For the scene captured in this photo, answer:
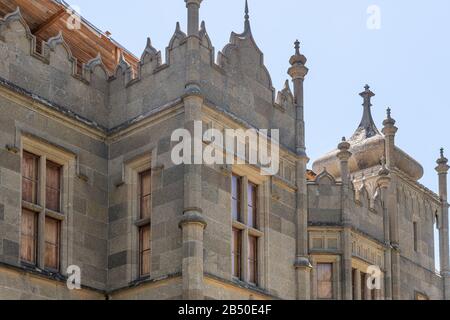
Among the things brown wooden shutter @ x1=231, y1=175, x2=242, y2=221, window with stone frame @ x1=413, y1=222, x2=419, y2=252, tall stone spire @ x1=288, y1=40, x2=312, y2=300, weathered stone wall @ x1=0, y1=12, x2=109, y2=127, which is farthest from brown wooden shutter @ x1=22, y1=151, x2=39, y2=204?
window with stone frame @ x1=413, y1=222, x2=419, y2=252

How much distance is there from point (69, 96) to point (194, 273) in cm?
455

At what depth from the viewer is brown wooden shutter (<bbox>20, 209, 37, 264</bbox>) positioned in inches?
852

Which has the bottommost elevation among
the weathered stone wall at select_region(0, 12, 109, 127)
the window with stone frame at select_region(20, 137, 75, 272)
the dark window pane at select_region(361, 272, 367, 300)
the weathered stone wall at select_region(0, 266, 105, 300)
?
the weathered stone wall at select_region(0, 266, 105, 300)

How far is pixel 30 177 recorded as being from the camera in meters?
22.1

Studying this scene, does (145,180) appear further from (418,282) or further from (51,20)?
(418,282)

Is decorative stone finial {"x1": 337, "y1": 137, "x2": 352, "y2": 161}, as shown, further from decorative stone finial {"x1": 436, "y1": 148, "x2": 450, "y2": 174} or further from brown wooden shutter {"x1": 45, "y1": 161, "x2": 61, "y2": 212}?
brown wooden shutter {"x1": 45, "y1": 161, "x2": 61, "y2": 212}

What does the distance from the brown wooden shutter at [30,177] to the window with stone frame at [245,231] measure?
3.79 m

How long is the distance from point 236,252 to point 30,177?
4.18m

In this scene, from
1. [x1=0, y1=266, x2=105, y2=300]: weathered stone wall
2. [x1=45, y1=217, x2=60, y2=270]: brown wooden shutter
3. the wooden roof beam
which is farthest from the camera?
the wooden roof beam

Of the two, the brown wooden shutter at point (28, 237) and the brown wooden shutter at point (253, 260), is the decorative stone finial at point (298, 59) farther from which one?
the brown wooden shutter at point (28, 237)

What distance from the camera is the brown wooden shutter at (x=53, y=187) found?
22.5 meters

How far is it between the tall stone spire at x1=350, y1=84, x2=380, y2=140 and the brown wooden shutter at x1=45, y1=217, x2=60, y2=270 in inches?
454
